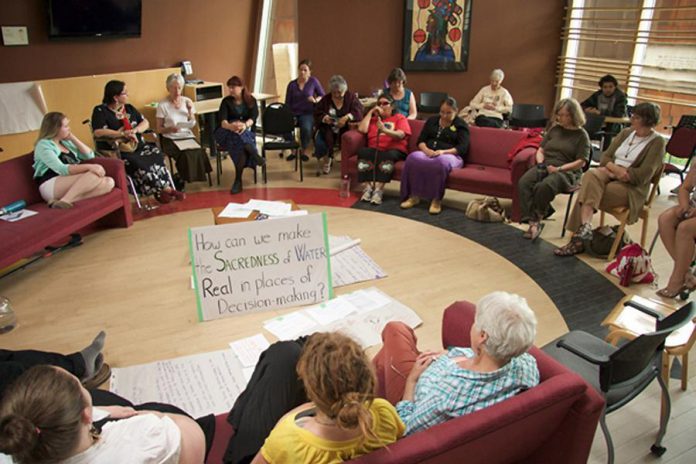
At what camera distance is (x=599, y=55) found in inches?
299

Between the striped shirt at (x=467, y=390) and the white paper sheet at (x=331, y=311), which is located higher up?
the striped shirt at (x=467, y=390)

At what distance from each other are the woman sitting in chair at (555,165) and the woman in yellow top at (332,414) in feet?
12.2

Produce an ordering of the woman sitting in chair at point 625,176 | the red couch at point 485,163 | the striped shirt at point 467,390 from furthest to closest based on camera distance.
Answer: the red couch at point 485,163 < the woman sitting in chair at point 625,176 < the striped shirt at point 467,390

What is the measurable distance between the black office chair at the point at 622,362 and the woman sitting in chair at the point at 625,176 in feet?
6.23

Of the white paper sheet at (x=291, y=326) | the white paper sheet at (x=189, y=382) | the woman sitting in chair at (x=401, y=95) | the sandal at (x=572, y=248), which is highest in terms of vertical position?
the woman sitting in chair at (x=401, y=95)

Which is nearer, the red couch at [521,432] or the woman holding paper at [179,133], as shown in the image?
the red couch at [521,432]

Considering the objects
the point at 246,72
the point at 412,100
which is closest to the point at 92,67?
the point at 246,72

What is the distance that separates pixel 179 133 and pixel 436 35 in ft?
13.3

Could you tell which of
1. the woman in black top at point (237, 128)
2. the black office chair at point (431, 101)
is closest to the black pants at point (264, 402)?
the woman in black top at point (237, 128)

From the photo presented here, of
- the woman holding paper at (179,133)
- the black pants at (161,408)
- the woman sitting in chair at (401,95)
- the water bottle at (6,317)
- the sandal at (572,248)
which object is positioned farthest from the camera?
the woman sitting in chair at (401,95)

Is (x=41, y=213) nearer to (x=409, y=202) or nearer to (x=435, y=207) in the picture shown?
(x=409, y=202)

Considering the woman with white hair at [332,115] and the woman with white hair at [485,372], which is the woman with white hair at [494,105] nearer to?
the woman with white hair at [332,115]

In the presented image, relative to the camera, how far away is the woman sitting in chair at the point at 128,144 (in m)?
5.26

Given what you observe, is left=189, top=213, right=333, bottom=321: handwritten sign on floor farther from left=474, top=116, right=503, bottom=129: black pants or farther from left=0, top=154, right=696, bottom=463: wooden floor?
left=474, top=116, right=503, bottom=129: black pants
